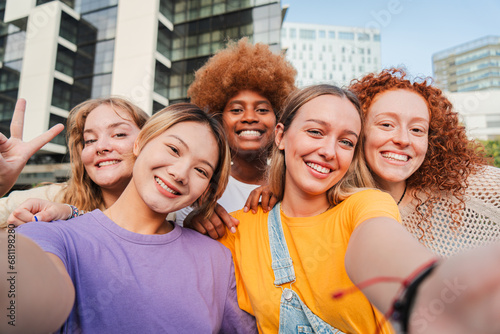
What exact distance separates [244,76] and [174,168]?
7.32ft

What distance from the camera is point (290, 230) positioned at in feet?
6.47

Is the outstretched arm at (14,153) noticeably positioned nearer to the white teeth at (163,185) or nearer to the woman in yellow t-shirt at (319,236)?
the white teeth at (163,185)

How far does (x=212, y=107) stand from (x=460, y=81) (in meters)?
83.0

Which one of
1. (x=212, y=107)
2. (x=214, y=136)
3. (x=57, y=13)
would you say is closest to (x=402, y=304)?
(x=214, y=136)

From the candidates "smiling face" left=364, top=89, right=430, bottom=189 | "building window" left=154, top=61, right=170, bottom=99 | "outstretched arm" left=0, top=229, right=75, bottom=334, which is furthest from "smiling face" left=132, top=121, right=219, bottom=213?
"building window" left=154, top=61, right=170, bottom=99

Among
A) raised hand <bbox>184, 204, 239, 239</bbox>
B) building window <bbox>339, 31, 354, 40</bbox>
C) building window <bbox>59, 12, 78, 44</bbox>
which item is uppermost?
building window <bbox>339, 31, 354, 40</bbox>

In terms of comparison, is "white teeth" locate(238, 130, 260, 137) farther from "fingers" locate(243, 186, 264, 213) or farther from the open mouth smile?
"fingers" locate(243, 186, 264, 213)

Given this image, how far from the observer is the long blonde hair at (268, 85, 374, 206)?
2.00 metres

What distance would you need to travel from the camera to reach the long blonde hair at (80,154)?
8.86 ft

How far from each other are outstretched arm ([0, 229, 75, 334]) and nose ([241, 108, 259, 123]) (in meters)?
2.74

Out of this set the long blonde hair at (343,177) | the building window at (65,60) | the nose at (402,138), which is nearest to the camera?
the long blonde hair at (343,177)

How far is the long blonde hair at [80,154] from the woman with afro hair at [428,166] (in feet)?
6.62

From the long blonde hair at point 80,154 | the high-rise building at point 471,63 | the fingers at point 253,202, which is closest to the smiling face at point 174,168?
the fingers at point 253,202

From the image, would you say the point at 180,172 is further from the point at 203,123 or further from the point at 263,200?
the point at 263,200
